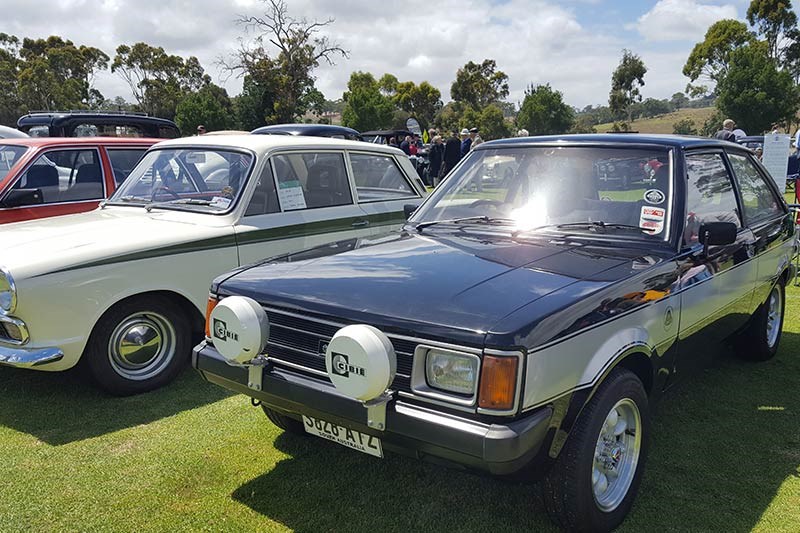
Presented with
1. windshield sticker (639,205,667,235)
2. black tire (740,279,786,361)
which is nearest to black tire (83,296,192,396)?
windshield sticker (639,205,667,235)

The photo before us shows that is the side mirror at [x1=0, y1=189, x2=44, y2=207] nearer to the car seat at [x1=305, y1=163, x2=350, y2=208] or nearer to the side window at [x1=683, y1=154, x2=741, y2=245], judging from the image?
the car seat at [x1=305, y1=163, x2=350, y2=208]

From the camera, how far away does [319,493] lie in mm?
3010

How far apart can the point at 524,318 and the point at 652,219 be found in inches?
55.3

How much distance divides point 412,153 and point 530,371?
20489 millimetres

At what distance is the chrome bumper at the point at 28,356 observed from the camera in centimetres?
367

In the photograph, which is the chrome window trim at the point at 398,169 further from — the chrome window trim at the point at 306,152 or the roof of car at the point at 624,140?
the roof of car at the point at 624,140

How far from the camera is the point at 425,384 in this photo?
229 centimetres

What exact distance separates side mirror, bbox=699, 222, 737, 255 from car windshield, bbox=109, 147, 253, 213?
3.27 m

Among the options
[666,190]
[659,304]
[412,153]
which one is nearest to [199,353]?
[659,304]

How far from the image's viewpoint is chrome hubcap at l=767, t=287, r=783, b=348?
4652mm

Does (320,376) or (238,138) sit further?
(238,138)

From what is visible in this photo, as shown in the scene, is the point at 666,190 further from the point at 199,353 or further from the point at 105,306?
the point at 105,306

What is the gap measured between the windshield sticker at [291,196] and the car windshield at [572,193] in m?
1.44

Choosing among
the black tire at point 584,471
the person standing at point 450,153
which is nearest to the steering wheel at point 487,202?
the black tire at point 584,471
